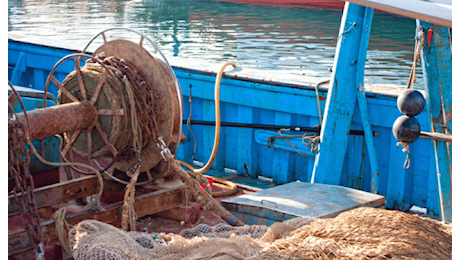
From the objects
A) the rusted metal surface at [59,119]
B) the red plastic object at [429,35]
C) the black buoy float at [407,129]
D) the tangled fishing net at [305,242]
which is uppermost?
the red plastic object at [429,35]

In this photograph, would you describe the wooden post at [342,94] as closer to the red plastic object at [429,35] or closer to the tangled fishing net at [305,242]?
the red plastic object at [429,35]

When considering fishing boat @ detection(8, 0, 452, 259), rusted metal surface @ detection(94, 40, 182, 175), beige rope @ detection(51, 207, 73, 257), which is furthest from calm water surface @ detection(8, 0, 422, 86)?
beige rope @ detection(51, 207, 73, 257)

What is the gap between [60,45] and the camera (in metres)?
7.24

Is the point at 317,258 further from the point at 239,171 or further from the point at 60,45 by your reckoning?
the point at 60,45

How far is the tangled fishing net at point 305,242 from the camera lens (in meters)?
2.29

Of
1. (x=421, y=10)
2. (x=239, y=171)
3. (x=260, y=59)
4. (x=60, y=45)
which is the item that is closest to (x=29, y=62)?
(x=60, y=45)

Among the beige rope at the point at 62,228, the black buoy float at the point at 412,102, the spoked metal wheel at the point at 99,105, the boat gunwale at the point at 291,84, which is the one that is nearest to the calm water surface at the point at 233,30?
the boat gunwale at the point at 291,84

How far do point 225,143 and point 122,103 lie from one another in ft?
8.38

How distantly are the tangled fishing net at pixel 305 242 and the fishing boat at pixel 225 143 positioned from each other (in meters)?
0.17

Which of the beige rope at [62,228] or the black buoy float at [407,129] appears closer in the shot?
the black buoy float at [407,129]

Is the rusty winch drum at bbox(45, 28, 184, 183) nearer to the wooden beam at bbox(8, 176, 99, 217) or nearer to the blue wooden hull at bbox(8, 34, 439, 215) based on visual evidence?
the wooden beam at bbox(8, 176, 99, 217)

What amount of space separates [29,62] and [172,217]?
4.92m

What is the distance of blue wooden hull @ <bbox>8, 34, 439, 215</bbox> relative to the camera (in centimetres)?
450

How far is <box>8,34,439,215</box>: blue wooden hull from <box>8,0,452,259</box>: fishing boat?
0.04 ft
